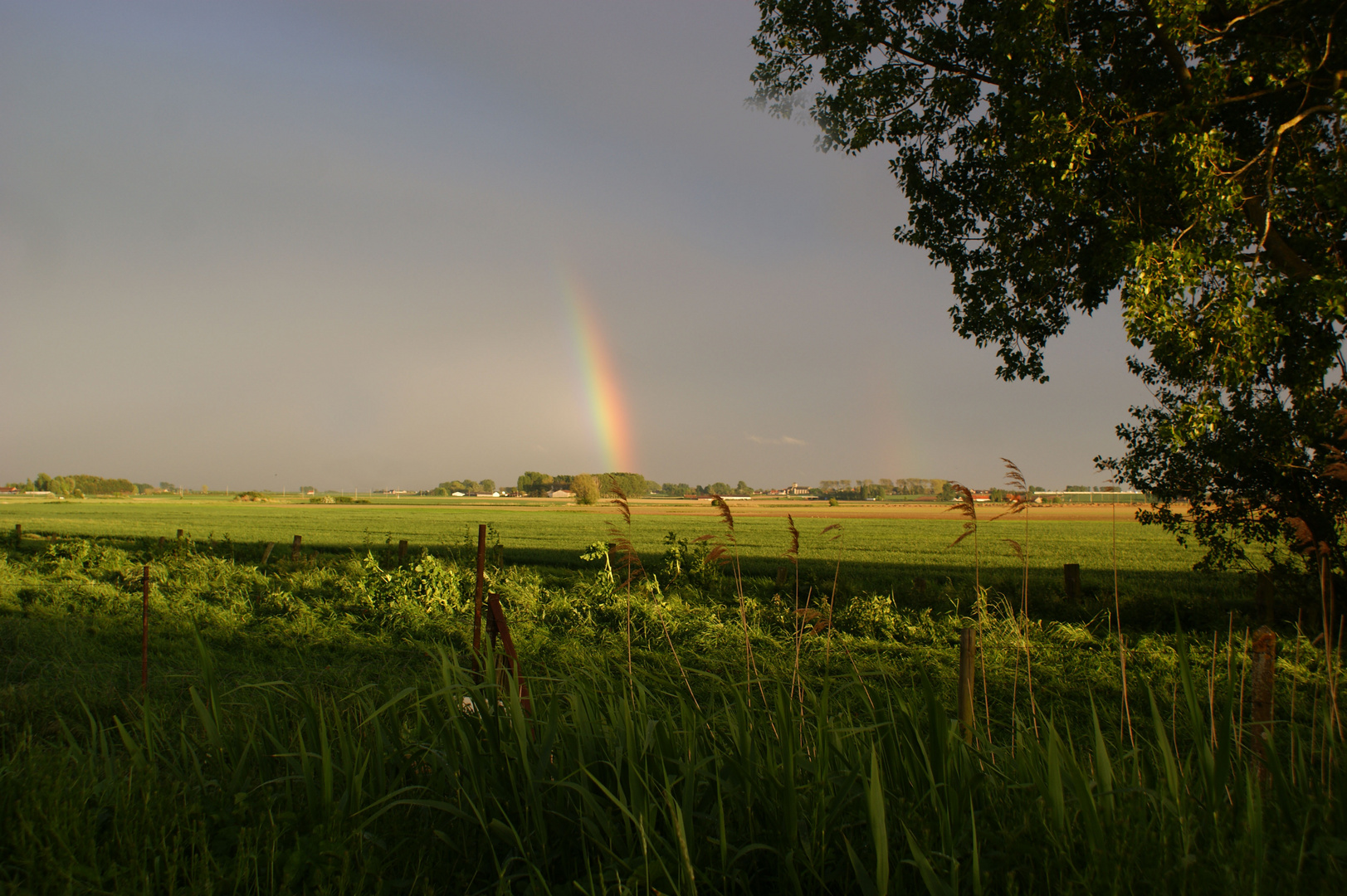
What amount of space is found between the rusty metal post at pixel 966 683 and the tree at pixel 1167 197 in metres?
6.34

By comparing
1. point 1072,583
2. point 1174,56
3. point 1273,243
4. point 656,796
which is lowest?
point 1072,583

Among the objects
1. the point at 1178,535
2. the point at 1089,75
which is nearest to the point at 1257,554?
the point at 1178,535

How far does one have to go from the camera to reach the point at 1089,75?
29.8ft

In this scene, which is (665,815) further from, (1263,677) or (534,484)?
(534,484)

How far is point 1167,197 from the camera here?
902 centimetres

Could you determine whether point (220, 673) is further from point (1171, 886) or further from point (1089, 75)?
point (1089, 75)

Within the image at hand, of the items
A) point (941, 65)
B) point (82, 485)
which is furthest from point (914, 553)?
point (82, 485)

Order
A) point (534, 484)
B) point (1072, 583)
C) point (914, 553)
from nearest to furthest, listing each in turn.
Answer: point (1072, 583) < point (914, 553) < point (534, 484)

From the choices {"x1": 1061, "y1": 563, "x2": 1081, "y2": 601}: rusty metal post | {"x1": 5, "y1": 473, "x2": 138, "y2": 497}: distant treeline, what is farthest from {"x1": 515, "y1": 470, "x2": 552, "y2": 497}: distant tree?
{"x1": 1061, "y1": 563, "x2": 1081, "y2": 601}: rusty metal post

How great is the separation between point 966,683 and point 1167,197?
28.1 ft

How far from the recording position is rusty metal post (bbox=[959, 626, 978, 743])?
302 cm

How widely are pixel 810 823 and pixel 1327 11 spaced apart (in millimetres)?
11284

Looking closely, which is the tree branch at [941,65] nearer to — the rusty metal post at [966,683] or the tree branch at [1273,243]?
the tree branch at [1273,243]

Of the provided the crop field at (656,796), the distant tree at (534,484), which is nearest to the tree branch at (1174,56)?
the crop field at (656,796)
